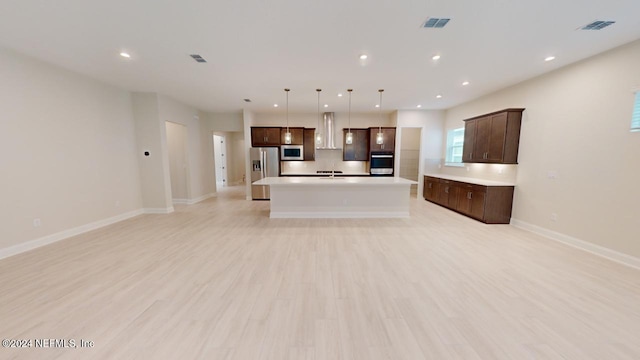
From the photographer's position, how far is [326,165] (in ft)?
26.6

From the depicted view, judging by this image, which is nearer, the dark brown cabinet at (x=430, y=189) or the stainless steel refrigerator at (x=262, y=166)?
the dark brown cabinet at (x=430, y=189)

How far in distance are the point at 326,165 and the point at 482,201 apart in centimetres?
483

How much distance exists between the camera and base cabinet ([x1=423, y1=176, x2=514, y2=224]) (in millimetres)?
4590

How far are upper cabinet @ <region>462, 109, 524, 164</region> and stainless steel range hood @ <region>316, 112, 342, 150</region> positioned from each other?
13.0 ft

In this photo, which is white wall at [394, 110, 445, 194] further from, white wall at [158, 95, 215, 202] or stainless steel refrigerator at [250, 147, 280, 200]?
white wall at [158, 95, 215, 202]

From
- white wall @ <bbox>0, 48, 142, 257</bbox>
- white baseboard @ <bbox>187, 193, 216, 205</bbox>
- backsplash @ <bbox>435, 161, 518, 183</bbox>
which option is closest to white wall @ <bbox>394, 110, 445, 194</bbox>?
backsplash @ <bbox>435, 161, 518, 183</bbox>

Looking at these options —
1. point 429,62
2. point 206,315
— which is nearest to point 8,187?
point 206,315

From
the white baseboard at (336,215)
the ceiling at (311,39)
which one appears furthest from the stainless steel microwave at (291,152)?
the ceiling at (311,39)

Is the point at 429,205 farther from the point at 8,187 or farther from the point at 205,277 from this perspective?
the point at 8,187

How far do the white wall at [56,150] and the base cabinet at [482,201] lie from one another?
7967 millimetres

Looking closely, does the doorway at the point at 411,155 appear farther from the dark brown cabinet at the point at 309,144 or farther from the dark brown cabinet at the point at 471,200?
the dark brown cabinet at the point at 309,144

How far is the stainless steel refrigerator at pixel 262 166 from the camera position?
23.2ft

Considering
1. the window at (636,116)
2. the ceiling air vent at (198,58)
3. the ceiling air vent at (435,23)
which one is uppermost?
the ceiling air vent at (435,23)

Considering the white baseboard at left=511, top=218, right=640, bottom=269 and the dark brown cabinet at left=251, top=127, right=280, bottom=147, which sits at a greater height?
the dark brown cabinet at left=251, top=127, right=280, bottom=147
